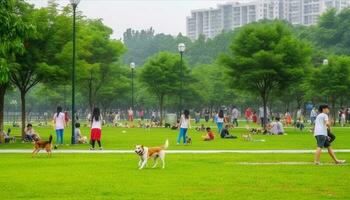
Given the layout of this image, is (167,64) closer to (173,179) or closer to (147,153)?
(147,153)

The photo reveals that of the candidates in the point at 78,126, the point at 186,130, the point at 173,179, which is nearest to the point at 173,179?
the point at 173,179

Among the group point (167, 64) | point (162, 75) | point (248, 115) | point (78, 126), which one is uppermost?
point (167, 64)

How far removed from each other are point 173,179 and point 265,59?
3468 cm

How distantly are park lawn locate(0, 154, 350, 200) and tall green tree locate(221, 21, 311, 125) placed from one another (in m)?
27.4

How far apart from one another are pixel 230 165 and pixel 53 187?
7.17 metres

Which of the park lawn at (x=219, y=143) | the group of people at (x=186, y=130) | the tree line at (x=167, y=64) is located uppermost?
the tree line at (x=167, y=64)

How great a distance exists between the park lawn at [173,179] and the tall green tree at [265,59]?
27360mm

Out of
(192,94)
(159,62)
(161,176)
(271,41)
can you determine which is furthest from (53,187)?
(192,94)

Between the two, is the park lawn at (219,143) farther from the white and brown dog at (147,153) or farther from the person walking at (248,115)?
the person walking at (248,115)

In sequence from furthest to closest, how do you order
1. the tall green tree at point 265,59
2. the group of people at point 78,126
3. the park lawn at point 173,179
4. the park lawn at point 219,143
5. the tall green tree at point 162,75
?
the tall green tree at point 162,75 < the tall green tree at point 265,59 < the park lawn at point 219,143 < the group of people at point 78,126 < the park lawn at point 173,179

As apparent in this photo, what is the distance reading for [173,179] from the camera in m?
16.9

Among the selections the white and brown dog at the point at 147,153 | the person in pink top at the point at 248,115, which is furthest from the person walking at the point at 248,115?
the white and brown dog at the point at 147,153

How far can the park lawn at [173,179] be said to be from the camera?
13992 millimetres

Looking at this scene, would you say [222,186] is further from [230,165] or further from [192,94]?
[192,94]
